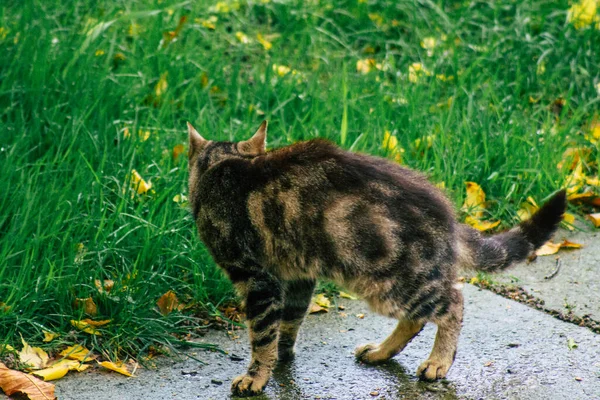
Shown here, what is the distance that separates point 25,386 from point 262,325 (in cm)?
96

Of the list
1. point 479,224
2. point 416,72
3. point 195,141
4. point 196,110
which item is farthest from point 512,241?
point 196,110

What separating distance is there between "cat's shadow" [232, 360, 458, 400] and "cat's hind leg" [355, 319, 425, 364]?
0.11 feet

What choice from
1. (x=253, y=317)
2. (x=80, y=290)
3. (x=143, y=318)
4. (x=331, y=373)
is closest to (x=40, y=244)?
(x=80, y=290)

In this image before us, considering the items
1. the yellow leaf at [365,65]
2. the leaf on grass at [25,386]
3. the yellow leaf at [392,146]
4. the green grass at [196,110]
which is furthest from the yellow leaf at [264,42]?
the leaf on grass at [25,386]

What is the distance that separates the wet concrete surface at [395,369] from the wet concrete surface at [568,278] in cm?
19

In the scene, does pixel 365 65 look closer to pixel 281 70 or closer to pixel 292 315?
pixel 281 70

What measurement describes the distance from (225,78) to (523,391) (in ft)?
10.5

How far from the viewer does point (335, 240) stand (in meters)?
3.52

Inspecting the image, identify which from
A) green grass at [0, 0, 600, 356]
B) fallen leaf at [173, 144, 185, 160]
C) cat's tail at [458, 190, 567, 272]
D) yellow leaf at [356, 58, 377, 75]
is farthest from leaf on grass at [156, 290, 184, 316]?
yellow leaf at [356, 58, 377, 75]

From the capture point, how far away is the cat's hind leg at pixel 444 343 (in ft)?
11.9

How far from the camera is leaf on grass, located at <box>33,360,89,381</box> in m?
3.54

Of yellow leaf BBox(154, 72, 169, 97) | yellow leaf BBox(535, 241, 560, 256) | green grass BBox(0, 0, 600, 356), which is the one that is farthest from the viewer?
yellow leaf BBox(154, 72, 169, 97)

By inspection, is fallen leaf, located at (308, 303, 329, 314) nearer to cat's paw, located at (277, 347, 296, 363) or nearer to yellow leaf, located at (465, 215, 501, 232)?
cat's paw, located at (277, 347, 296, 363)

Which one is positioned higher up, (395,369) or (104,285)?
(104,285)
